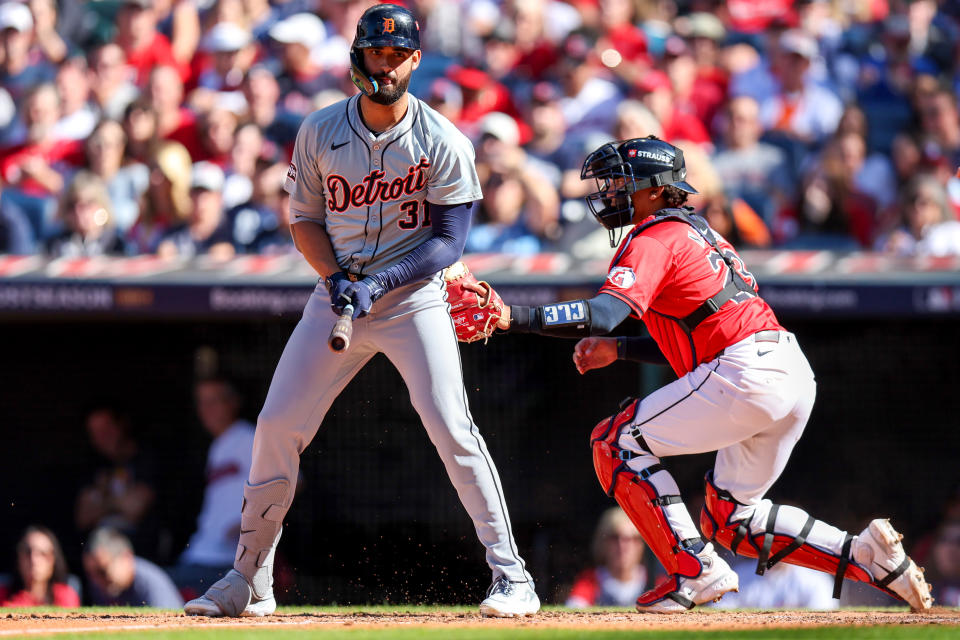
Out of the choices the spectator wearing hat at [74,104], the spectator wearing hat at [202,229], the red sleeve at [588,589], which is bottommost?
the red sleeve at [588,589]

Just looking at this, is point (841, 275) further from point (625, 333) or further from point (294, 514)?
point (294, 514)

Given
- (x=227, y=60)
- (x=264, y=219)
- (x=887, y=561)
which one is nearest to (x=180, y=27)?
(x=227, y=60)

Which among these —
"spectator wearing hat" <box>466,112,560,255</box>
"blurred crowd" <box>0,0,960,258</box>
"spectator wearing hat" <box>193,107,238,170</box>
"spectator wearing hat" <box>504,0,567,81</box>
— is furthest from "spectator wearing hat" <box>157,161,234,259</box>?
"spectator wearing hat" <box>504,0,567,81</box>

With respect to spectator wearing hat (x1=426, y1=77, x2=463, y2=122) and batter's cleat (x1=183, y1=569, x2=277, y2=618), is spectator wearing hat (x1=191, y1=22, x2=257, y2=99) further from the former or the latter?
batter's cleat (x1=183, y1=569, x2=277, y2=618)

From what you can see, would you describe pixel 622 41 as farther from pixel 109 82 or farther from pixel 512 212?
pixel 109 82

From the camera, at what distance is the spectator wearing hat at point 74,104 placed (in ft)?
27.6

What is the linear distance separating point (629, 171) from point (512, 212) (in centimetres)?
288

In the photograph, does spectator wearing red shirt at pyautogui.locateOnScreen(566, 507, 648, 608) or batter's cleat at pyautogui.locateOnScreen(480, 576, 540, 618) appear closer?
batter's cleat at pyautogui.locateOnScreen(480, 576, 540, 618)

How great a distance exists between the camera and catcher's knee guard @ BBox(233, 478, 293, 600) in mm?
4117

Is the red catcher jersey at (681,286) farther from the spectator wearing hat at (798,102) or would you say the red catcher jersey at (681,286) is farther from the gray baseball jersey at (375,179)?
the spectator wearing hat at (798,102)

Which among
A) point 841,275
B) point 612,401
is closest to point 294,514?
point 612,401

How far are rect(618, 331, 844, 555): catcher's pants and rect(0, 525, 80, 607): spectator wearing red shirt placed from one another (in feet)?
11.4

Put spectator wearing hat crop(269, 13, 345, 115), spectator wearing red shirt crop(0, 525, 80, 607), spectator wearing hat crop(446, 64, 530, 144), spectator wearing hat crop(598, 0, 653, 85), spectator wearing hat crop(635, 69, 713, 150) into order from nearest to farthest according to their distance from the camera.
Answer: spectator wearing red shirt crop(0, 525, 80, 607), spectator wearing hat crop(635, 69, 713, 150), spectator wearing hat crop(446, 64, 530, 144), spectator wearing hat crop(269, 13, 345, 115), spectator wearing hat crop(598, 0, 653, 85)

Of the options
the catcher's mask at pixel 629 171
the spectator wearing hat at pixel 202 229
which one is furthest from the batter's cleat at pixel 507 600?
the spectator wearing hat at pixel 202 229
